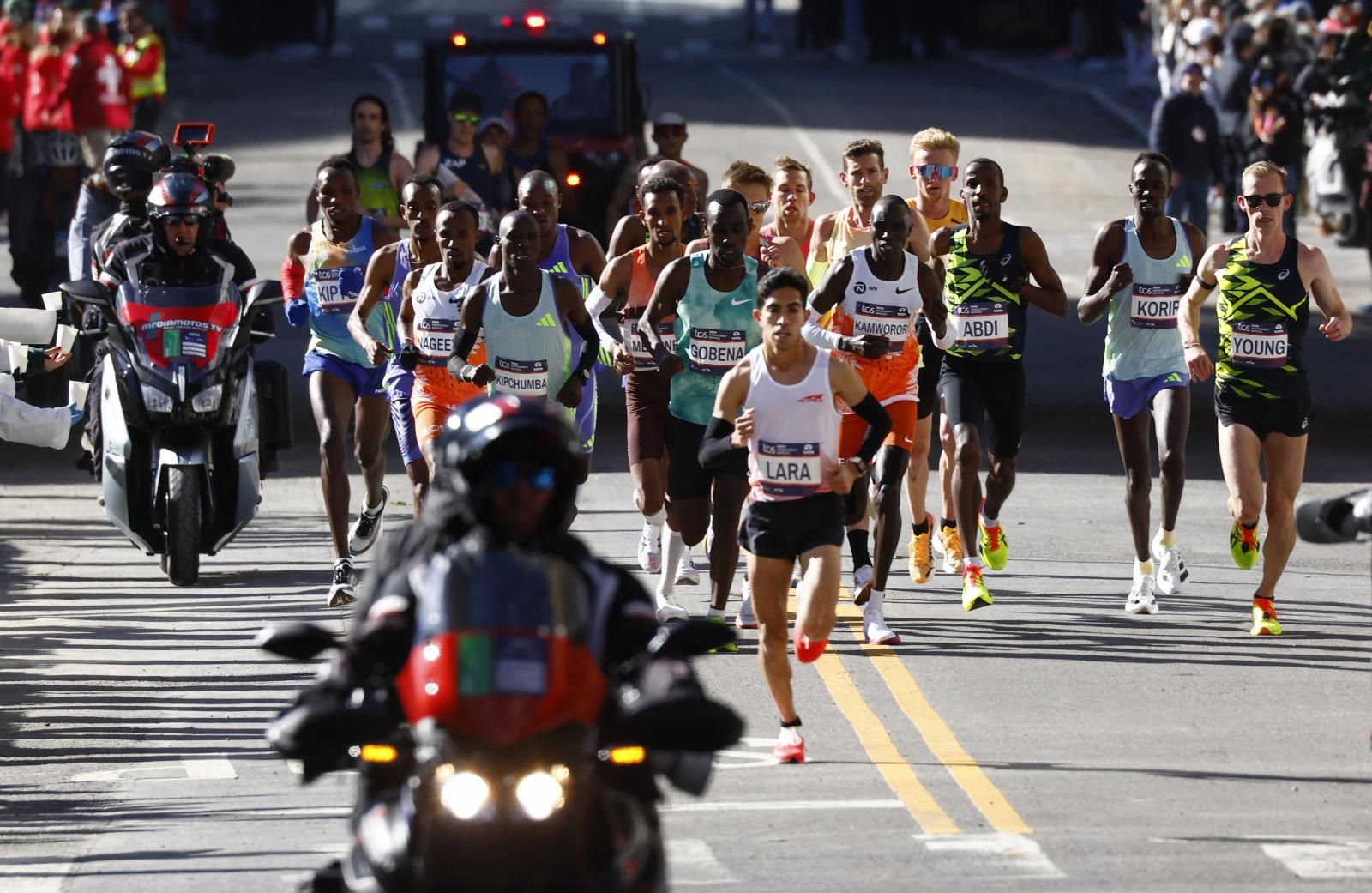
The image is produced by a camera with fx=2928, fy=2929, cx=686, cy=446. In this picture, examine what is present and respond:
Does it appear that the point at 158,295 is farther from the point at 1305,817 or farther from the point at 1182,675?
the point at 1305,817

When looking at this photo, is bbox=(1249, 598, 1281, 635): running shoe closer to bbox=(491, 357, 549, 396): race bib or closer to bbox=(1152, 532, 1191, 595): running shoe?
bbox=(1152, 532, 1191, 595): running shoe

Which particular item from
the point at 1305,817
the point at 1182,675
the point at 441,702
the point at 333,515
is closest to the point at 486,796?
the point at 441,702

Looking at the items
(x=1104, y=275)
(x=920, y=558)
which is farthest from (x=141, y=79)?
(x=1104, y=275)

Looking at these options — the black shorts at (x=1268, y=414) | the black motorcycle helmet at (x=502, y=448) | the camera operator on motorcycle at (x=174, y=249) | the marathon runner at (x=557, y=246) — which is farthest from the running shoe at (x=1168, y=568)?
the black motorcycle helmet at (x=502, y=448)

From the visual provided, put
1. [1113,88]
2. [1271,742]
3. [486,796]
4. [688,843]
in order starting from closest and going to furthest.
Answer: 1. [486,796]
2. [688,843]
3. [1271,742]
4. [1113,88]

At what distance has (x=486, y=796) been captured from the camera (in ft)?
18.7

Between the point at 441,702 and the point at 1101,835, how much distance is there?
3716 mm

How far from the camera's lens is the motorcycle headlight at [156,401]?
1344 cm

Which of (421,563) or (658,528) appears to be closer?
(421,563)

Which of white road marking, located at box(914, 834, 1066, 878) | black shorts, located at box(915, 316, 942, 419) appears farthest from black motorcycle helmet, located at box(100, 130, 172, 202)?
white road marking, located at box(914, 834, 1066, 878)

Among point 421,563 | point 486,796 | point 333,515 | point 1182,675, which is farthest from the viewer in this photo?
point 333,515

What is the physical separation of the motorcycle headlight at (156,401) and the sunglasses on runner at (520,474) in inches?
303

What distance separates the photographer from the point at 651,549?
13.8m

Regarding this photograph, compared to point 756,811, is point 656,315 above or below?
above
